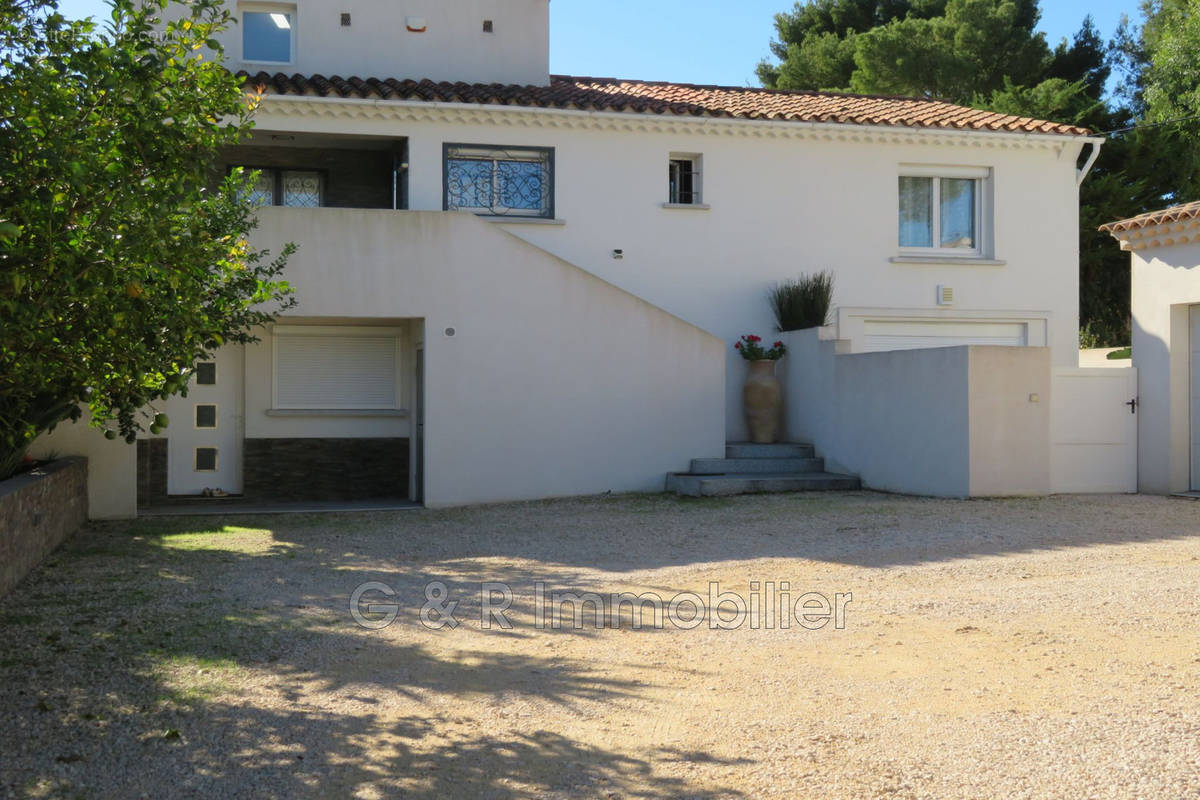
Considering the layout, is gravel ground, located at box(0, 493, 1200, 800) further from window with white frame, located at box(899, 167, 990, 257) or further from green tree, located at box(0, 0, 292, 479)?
window with white frame, located at box(899, 167, 990, 257)

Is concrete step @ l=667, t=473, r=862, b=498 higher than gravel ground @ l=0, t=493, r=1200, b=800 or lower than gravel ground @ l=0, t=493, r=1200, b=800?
higher

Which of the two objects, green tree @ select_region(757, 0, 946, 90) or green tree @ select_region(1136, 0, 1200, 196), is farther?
green tree @ select_region(757, 0, 946, 90)

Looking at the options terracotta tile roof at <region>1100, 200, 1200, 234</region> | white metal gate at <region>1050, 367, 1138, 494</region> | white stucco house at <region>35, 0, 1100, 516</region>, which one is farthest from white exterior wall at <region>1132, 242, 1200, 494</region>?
white stucco house at <region>35, 0, 1100, 516</region>

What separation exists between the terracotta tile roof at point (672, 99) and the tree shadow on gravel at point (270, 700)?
8973 millimetres

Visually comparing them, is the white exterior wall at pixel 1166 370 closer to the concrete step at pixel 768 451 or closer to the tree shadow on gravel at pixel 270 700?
the concrete step at pixel 768 451

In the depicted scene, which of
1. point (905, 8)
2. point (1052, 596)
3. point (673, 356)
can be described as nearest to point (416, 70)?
point (673, 356)

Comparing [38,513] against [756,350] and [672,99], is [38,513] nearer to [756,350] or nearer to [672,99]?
[756,350]

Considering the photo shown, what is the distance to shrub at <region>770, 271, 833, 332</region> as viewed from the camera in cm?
1631

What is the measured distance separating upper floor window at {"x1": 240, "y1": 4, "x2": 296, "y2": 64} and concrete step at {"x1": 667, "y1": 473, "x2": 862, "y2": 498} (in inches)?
358

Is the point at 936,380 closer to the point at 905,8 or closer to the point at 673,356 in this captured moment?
the point at 673,356

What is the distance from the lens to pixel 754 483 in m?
14.1

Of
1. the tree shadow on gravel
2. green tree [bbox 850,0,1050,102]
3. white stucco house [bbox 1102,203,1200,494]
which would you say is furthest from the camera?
green tree [bbox 850,0,1050,102]

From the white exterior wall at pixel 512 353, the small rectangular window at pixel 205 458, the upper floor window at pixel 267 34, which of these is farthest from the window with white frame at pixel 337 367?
the upper floor window at pixel 267 34

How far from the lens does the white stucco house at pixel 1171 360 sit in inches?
539
